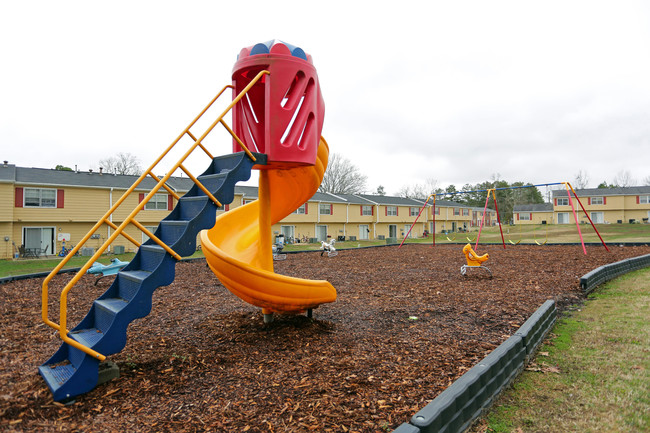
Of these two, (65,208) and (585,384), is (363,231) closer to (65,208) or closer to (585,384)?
(65,208)

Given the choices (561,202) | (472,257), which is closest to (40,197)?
(472,257)

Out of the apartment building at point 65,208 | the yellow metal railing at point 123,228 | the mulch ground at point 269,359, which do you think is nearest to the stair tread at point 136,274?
the yellow metal railing at point 123,228

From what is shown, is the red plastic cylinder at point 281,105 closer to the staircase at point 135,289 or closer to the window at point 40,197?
the staircase at point 135,289

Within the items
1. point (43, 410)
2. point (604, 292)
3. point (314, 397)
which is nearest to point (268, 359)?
point (314, 397)

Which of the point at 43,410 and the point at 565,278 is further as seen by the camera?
the point at 565,278

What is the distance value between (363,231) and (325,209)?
7.63 meters

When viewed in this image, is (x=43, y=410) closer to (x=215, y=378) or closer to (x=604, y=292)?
(x=215, y=378)

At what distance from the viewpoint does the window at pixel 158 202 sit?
28.6 meters

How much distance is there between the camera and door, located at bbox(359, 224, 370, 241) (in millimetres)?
44844

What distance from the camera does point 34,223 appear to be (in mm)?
24234

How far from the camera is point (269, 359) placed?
4676 mm

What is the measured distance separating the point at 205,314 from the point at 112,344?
327 cm

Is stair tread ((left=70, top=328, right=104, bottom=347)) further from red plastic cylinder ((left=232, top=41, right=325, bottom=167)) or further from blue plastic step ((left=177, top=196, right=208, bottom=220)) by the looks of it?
red plastic cylinder ((left=232, top=41, right=325, bottom=167))

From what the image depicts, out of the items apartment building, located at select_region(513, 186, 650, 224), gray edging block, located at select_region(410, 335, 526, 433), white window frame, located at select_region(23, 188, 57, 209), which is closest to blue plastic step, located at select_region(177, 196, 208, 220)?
gray edging block, located at select_region(410, 335, 526, 433)
